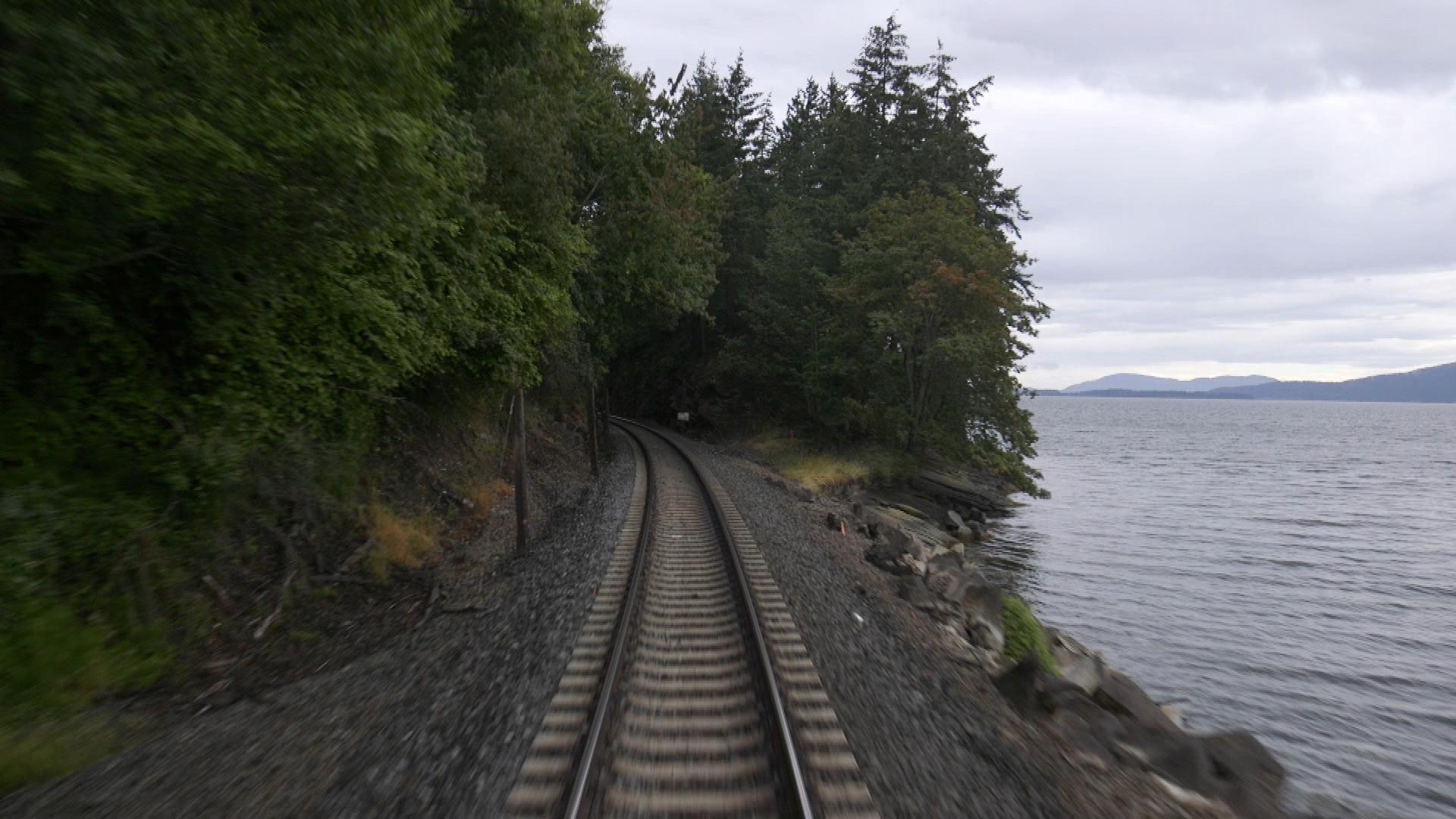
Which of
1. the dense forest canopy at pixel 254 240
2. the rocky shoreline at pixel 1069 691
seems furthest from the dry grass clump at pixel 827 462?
the dense forest canopy at pixel 254 240

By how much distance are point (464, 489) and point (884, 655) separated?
966 cm

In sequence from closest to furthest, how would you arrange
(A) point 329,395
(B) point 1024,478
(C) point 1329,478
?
(A) point 329,395 → (B) point 1024,478 → (C) point 1329,478

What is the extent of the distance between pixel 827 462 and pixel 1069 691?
18.9m

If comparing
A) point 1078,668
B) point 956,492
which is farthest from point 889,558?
point 956,492

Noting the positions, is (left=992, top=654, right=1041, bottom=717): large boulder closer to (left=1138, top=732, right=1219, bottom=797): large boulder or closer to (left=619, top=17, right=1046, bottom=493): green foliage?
(left=1138, top=732, right=1219, bottom=797): large boulder

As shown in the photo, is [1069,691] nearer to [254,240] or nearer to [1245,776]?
[1245,776]

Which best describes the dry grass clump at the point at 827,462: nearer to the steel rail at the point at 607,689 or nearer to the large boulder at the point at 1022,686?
the steel rail at the point at 607,689

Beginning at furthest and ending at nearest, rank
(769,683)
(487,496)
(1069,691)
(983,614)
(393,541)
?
(487,496) → (983,614) → (393,541) → (1069,691) → (769,683)

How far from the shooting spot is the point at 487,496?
47.8 feet

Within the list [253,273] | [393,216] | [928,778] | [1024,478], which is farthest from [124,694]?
[1024,478]

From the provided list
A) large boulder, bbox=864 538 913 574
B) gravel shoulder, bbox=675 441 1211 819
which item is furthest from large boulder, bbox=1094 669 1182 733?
large boulder, bbox=864 538 913 574

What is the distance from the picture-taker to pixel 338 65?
19.2 feet

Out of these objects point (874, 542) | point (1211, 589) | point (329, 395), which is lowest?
point (1211, 589)

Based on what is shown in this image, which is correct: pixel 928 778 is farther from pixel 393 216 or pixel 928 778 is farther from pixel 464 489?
pixel 464 489
